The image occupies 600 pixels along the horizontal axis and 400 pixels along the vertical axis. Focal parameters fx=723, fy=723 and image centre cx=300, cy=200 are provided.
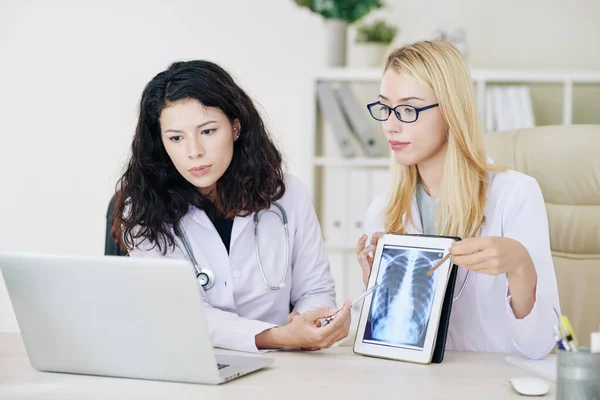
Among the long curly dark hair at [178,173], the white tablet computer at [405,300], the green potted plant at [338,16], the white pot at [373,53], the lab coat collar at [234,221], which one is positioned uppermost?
the green potted plant at [338,16]

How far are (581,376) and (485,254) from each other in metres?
0.31

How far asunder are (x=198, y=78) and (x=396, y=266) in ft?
2.13

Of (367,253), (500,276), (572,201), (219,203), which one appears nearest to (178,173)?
(219,203)

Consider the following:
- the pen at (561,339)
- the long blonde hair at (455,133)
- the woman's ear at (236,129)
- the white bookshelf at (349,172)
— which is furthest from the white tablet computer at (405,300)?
the white bookshelf at (349,172)

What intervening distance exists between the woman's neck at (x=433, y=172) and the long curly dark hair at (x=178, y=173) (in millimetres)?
356

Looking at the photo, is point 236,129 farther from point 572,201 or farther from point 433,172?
point 572,201

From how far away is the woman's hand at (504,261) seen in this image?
4.05 feet

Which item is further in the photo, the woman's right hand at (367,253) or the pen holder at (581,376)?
the woman's right hand at (367,253)

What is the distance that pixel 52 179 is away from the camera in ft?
11.9

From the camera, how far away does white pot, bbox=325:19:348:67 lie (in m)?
3.20

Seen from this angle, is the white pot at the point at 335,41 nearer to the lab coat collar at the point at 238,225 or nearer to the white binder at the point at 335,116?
the white binder at the point at 335,116

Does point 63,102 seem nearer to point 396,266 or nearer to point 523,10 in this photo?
point 523,10

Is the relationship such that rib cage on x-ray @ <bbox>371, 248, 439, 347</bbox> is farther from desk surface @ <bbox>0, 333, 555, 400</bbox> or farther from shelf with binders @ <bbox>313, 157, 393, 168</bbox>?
shelf with binders @ <bbox>313, 157, 393, 168</bbox>

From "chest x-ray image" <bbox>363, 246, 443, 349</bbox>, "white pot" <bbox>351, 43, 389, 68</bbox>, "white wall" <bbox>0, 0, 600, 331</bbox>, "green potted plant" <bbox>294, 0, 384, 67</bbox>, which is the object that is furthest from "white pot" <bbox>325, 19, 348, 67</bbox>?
"chest x-ray image" <bbox>363, 246, 443, 349</bbox>
